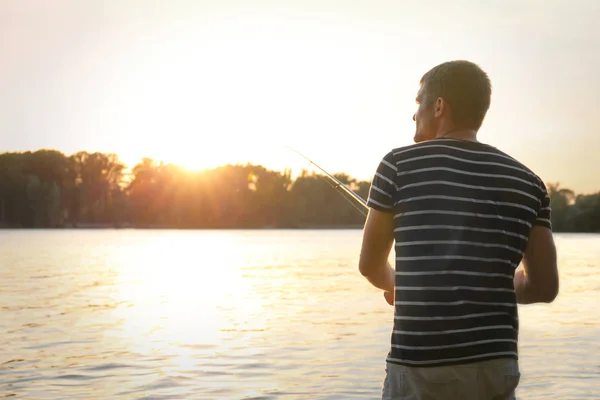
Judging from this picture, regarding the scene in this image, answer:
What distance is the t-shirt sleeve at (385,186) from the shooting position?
7.83ft

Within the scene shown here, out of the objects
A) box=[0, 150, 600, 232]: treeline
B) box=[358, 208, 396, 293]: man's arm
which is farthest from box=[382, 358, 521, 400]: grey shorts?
box=[0, 150, 600, 232]: treeline

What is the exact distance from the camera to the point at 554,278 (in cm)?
267

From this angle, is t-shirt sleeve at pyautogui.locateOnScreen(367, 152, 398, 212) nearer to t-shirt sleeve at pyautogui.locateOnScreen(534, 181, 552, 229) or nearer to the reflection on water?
t-shirt sleeve at pyautogui.locateOnScreen(534, 181, 552, 229)

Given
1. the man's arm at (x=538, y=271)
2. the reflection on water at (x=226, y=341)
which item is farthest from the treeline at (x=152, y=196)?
the man's arm at (x=538, y=271)

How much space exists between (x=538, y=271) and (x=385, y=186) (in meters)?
0.62

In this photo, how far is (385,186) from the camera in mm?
2398

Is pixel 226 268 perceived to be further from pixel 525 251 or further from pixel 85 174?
pixel 85 174

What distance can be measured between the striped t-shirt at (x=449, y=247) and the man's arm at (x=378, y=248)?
0.04 m

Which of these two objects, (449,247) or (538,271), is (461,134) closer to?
(449,247)

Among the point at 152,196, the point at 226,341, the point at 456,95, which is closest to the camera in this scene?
the point at 456,95

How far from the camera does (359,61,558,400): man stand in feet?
7.73

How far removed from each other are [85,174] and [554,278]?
5350 inches

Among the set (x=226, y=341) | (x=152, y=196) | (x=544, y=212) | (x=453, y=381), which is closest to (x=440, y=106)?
(x=544, y=212)


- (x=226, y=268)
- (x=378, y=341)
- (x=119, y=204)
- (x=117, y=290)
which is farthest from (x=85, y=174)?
(x=378, y=341)
